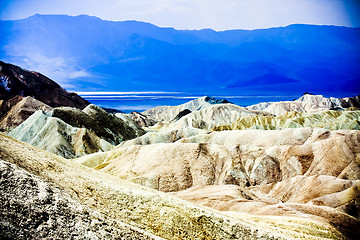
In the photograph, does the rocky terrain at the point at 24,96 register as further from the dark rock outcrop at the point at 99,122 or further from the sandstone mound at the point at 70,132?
the dark rock outcrop at the point at 99,122

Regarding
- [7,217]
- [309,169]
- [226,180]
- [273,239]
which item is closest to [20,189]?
[7,217]

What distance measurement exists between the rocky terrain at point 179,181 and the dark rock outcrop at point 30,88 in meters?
23.6

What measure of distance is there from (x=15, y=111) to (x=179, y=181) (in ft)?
228

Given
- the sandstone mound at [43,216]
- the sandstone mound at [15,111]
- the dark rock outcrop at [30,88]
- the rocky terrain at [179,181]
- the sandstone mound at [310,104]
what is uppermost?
the sandstone mound at [310,104]

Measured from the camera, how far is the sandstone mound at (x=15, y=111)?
8689cm

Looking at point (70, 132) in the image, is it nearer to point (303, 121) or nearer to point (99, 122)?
point (99, 122)

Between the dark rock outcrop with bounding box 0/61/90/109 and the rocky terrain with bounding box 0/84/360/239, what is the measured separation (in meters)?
23.6

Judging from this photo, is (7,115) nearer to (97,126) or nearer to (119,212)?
(97,126)

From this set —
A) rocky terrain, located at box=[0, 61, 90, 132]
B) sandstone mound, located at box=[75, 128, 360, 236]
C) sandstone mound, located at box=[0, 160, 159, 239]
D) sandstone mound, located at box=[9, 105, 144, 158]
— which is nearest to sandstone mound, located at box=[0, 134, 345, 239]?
sandstone mound, located at box=[0, 160, 159, 239]

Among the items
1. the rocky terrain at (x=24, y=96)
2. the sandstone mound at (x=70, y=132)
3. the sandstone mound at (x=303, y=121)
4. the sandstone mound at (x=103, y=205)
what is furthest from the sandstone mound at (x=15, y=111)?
the sandstone mound at (x=103, y=205)

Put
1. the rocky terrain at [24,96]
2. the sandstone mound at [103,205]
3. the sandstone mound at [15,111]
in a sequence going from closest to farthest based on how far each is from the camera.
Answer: the sandstone mound at [103,205], the sandstone mound at [15,111], the rocky terrain at [24,96]

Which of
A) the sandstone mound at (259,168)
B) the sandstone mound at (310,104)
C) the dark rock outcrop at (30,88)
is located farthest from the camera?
the sandstone mound at (310,104)

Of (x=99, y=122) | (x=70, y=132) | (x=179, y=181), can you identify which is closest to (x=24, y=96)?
(x=99, y=122)

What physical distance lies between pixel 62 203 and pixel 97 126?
244 feet
